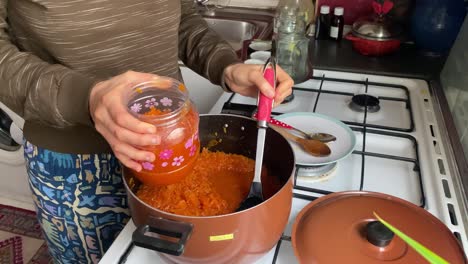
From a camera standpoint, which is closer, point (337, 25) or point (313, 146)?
point (313, 146)

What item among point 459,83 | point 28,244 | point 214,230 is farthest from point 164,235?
point 28,244

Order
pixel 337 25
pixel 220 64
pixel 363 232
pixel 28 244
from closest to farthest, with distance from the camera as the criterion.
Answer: pixel 363 232
pixel 220 64
pixel 337 25
pixel 28 244

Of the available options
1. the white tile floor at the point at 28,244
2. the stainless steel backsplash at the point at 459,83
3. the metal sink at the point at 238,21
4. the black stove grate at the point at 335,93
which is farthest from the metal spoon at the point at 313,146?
the white tile floor at the point at 28,244

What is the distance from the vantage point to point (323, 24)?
127cm

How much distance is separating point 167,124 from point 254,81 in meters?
0.20

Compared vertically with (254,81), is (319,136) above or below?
below

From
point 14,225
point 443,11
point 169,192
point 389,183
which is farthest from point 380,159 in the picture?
point 14,225

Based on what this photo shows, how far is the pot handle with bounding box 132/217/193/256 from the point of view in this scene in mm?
436

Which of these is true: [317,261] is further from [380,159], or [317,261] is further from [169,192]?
[380,159]

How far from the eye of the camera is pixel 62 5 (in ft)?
2.03

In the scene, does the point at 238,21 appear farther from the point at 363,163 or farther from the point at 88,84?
the point at 88,84

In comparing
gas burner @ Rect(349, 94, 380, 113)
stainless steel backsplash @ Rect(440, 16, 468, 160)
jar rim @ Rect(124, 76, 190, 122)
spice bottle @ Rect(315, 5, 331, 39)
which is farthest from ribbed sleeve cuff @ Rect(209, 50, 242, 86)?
spice bottle @ Rect(315, 5, 331, 39)

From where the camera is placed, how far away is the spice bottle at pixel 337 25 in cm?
125

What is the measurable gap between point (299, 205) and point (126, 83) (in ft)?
1.16
